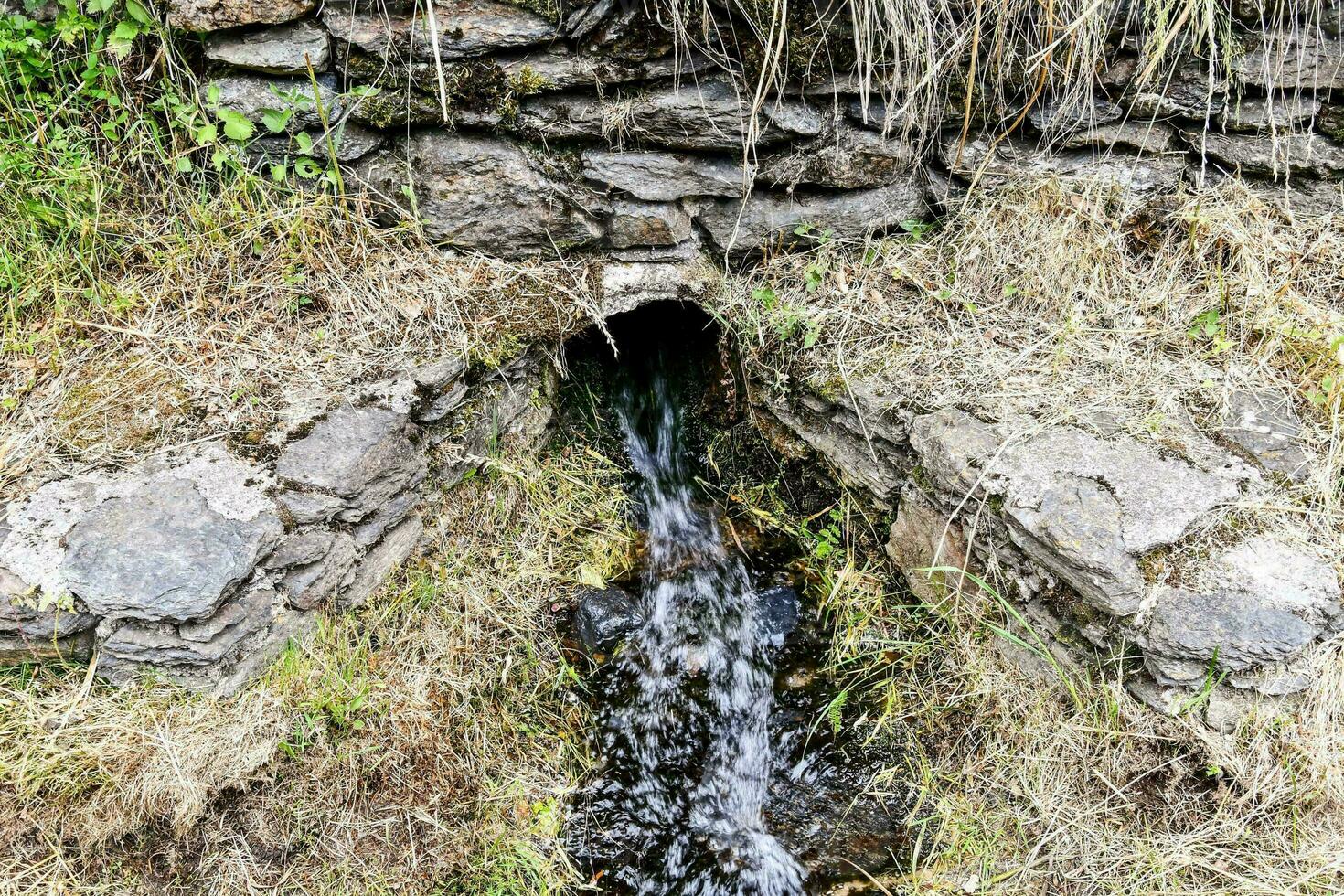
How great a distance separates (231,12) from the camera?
99.5 inches

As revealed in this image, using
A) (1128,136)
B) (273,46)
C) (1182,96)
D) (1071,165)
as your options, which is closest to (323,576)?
(273,46)

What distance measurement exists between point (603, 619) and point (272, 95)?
208 centimetres

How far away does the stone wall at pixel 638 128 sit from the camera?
8.57ft

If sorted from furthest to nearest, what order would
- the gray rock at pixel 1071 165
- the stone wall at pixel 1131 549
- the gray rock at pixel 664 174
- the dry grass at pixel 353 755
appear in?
the gray rock at pixel 1071 165
the gray rock at pixel 664 174
the stone wall at pixel 1131 549
the dry grass at pixel 353 755

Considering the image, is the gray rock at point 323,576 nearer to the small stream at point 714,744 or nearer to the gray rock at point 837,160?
the small stream at point 714,744

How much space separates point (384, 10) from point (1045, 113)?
2.28m

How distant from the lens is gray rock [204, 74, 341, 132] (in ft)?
8.69

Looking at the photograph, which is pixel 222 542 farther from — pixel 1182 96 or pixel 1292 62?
pixel 1292 62

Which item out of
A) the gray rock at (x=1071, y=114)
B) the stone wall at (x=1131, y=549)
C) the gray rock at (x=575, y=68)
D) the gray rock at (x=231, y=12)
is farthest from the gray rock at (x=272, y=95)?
the gray rock at (x=1071, y=114)

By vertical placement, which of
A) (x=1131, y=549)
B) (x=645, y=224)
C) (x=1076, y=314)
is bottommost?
(x=1131, y=549)

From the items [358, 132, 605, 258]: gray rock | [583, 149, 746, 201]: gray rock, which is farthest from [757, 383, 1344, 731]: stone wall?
[358, 132, 605, 258]: gray rock

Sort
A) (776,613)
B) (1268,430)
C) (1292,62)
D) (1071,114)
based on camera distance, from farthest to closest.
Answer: (776,613) → (1071,114) → (1292,62) → (1268,430)

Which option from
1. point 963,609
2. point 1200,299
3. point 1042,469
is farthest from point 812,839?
point 1200,299

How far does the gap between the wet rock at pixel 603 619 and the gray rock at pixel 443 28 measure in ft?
6.24
